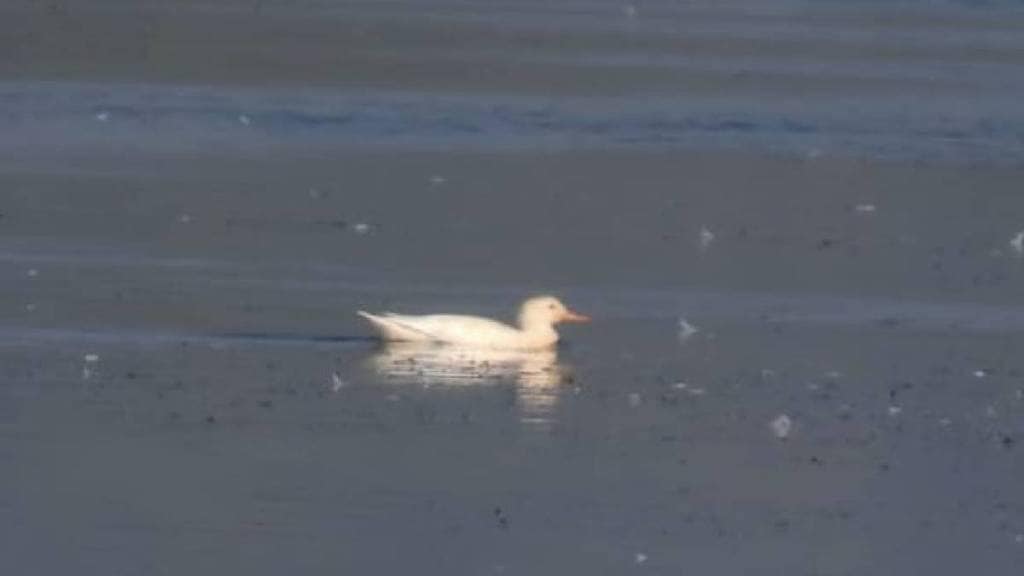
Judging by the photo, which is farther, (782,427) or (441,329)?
(441,329)

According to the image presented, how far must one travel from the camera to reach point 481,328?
512 inches

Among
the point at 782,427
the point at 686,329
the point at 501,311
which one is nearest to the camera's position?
the point at 782,427

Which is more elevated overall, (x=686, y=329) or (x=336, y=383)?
(x=336, y=383)

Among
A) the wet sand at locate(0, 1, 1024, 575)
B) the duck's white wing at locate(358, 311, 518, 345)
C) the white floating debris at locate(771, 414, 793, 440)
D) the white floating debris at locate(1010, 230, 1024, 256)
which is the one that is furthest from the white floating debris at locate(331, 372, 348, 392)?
the white floating debris at locate(1010, 230, 1024, 256)

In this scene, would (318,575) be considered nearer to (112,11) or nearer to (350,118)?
(350,118)

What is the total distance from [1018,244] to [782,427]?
18.2 ft

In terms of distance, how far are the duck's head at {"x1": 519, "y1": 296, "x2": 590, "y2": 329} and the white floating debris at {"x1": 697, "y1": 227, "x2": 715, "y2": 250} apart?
287cm

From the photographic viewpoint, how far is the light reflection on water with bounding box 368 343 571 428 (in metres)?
12.1

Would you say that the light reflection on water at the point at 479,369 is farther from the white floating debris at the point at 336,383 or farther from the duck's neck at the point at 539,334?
the white floating debris at the point at 336,383

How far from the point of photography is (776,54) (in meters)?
27.8

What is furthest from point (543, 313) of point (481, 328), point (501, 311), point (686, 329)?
point (501, 311)

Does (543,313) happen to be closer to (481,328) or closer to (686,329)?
(481,328)

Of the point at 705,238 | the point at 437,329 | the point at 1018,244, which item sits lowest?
the point at 1018,244

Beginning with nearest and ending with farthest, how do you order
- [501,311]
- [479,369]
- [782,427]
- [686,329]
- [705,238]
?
[782,427], [479,369], [686,329], [501,311], [705,238]
